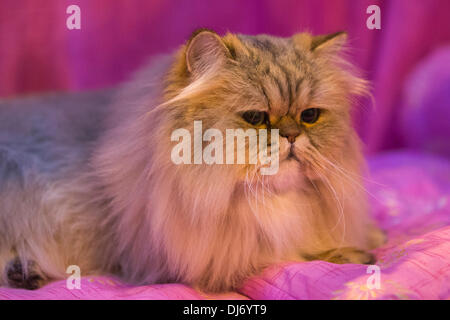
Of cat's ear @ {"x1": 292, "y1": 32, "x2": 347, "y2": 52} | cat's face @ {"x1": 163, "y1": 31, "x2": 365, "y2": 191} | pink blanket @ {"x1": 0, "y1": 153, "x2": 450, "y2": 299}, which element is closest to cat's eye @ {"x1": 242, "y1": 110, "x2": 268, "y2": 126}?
cat's face @ {"x1": 163, "y1": 31, "x2": 365, "y2": 191}

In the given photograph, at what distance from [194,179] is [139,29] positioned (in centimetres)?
110

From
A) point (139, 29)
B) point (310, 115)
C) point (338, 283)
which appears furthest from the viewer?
point (139, 29)

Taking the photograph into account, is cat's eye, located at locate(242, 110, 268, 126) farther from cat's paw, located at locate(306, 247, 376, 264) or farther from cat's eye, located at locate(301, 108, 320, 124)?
cat's paw, located at locate(306, 247, 376, 264)

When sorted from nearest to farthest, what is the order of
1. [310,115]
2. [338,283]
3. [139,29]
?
[338,283], [310,115], [139,29]

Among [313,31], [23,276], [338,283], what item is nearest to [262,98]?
[338,283]

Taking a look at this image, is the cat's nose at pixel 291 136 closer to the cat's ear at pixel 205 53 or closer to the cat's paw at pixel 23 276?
the cat's ear at pixel 205 53

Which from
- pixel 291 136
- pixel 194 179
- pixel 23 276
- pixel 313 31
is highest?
pixel 313 31

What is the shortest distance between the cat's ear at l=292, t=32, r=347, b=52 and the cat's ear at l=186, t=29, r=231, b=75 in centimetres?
25

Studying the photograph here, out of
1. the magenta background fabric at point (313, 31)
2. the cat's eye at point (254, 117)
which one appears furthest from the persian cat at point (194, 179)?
the magenta background fabric at point (313, 31)

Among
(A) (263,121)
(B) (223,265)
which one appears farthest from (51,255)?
(A) (263,121)

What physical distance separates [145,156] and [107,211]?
0.81 feet

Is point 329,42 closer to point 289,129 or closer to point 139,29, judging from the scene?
point 289,129

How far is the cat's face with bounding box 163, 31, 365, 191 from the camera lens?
1145mm

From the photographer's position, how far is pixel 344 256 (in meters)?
1.32
